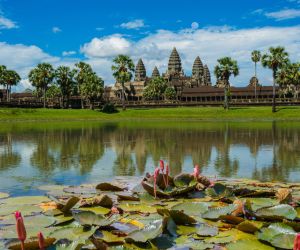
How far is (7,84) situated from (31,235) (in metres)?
105

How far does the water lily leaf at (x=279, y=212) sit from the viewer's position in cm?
866

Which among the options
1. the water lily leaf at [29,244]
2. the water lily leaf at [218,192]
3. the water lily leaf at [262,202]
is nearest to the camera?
the water lily leaf at [29,244]

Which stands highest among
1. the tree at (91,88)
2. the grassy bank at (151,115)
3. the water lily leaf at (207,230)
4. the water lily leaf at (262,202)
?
the tree at (91,88)

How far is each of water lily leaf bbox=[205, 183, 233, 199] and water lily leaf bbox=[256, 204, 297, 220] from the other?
6.70 ft

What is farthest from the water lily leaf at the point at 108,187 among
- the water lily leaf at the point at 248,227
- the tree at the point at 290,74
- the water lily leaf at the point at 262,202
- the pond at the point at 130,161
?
the tree at the point at 290,74

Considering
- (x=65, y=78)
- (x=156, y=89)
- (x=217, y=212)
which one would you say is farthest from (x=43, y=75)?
(x=217, y=212)

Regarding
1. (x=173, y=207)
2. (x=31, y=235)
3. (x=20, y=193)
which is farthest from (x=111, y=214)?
(x=20, y=193)

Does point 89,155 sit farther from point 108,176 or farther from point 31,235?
point 31,235

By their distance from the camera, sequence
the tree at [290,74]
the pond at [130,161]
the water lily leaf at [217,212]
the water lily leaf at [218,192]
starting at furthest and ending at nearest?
the tree at [290,74]
the pond at [130,161]
the water lily leaf at [218,192]
the water lily leaf at [217,212]

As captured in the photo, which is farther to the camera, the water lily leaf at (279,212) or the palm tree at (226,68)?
the palm tree at (226,68)

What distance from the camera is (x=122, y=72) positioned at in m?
99.3

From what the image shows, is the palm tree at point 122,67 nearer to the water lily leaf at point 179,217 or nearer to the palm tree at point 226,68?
the palm tree at point 226,68

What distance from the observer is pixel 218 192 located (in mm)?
11109

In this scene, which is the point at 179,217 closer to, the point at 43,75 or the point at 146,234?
the point at 146,234
